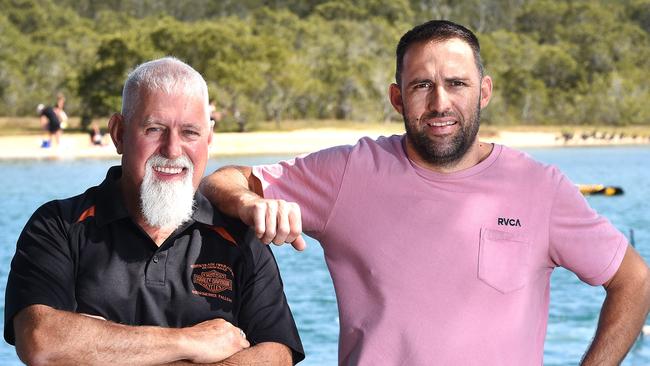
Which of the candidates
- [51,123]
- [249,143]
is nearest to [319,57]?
[249,143]

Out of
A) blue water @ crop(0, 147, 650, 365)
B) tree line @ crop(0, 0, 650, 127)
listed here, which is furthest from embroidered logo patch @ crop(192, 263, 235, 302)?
tree line @ crop(0, 0, 650, 127)

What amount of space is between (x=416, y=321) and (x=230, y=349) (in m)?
0.42

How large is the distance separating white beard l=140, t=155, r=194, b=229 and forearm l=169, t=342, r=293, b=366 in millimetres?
288

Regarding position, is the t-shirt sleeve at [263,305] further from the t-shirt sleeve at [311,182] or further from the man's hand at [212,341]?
the t-shirt sleeve at [311,182]

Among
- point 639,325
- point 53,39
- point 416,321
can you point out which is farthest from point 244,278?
point 53,39

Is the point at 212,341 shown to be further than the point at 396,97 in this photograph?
No

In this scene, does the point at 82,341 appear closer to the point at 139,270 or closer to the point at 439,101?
the point at 139,270

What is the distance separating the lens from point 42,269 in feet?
8.13

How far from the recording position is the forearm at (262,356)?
2.55 metres

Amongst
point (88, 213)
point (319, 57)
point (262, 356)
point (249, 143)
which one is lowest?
point (319, 57)

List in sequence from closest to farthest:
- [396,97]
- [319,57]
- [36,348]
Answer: [36,348], [396,97], [319,57]

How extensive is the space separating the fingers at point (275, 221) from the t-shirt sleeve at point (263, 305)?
0.15 metres

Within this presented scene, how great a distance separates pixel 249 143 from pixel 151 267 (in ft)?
112

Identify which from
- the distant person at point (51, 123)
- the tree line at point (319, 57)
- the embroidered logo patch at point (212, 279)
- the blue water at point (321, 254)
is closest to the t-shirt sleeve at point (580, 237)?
the embroidered logo patch at point (212, 279)
